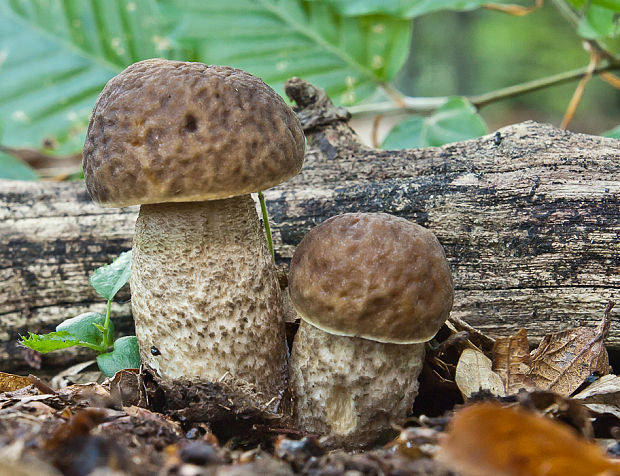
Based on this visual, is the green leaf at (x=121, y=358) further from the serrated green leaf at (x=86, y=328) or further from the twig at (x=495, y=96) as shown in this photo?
the twig at (x=495, y=96)

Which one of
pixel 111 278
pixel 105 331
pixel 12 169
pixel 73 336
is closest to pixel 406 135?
pixel 111 278

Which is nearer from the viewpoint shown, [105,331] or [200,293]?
[200,293]

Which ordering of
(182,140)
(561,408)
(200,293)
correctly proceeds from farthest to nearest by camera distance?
(200,293) → (182,140) → (561,408)

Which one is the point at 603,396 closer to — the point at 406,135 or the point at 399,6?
the point at 406,135

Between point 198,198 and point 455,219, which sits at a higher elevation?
point 198,198

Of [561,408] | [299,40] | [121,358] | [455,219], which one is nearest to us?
[561,408]

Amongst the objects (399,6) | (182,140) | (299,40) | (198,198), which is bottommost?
(198,198)

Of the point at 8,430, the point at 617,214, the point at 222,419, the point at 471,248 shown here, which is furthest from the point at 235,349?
the point at 617,214
